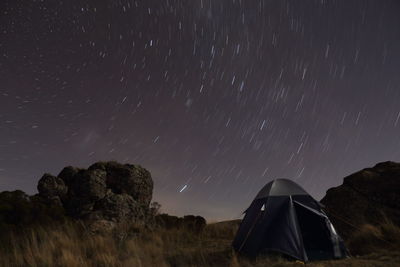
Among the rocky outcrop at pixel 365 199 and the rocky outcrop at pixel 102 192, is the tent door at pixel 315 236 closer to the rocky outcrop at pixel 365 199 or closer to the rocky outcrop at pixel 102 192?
the rocky outcrop at pixel 365 199

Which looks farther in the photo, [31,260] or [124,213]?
[124,213]

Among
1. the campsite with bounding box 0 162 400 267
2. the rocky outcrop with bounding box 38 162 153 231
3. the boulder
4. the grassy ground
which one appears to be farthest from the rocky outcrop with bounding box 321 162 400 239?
the boulder

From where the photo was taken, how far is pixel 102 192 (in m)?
13.6

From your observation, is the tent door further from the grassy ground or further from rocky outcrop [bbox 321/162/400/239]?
rocky outcrop [bbox 321/162/400/239]

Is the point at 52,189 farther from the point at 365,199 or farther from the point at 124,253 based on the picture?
the point at 365,199

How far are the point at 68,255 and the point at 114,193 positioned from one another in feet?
20.5

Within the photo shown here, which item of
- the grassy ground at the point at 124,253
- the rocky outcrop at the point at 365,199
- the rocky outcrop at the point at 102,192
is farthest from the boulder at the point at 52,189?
the rocky outcrop at the point at 365,199

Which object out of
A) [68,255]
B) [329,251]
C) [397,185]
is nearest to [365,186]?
[397,185]

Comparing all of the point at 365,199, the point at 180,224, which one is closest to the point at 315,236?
the point at 365,199

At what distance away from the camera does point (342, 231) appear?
11359mm

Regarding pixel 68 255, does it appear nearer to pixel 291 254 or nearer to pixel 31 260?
pixel 31 260

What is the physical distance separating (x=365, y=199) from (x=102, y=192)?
31.8 ft

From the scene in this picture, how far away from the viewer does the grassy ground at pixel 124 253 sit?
24.2ft

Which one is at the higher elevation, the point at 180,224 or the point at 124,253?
the point at 180,224
